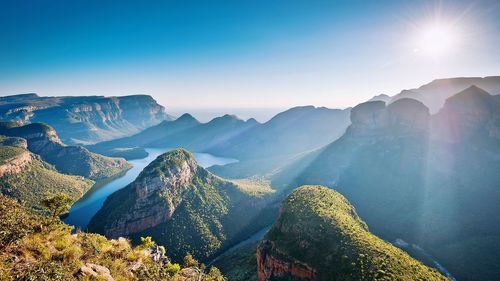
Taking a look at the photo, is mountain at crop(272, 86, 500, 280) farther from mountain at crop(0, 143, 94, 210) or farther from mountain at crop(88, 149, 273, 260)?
mountain at crop(0, 143, 94, 210)

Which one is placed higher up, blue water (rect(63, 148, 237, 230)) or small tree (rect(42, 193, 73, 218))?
small tree (rect(42, 193, 73, 218))

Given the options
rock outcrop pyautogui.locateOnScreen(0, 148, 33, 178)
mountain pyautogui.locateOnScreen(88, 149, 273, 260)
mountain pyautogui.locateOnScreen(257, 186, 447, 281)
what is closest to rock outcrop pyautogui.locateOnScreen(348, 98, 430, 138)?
mountain pyautogui.locateOnScreen(88, 149, 273, 260)

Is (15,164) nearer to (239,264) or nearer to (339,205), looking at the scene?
(239,264)

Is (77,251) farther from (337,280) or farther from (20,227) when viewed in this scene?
(337,280)

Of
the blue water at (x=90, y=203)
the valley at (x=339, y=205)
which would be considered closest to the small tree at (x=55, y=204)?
the valley at (x=339, y=205)

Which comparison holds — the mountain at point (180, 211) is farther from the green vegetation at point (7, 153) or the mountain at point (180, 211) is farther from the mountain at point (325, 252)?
the green vegetation at point (7, 153)

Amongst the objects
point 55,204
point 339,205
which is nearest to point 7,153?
point 55,204
